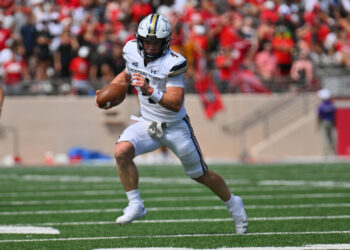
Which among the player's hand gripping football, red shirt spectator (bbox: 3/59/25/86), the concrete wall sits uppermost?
the player's hand gripping football

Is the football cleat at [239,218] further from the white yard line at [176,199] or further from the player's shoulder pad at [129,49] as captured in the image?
the white yard line at [176,199]

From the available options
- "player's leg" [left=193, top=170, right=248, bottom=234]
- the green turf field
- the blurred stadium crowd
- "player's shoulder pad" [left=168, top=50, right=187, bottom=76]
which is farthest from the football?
the blurred stadium crowd

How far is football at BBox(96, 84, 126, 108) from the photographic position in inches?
240

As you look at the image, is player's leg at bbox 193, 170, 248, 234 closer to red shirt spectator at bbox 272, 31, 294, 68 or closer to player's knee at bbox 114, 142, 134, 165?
player's knee at bbox 114, 142, 134, 165

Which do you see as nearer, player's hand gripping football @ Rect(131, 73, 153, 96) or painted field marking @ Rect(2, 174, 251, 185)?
player's hand gripping football @ Rect(131, 73, 153, 96)

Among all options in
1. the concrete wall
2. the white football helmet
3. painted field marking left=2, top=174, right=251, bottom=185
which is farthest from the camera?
the concrete wall

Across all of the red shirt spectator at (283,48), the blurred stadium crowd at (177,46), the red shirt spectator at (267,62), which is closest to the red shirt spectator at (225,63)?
the blurred stadium crowd at (177,46)

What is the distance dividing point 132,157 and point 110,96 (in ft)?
1.60

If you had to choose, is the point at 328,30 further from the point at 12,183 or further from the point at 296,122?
the point at 12,183

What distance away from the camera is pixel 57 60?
1816cm

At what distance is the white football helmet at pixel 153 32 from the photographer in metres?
6.02

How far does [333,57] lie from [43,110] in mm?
6698

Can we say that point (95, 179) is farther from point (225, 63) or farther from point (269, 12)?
point (269, 12)

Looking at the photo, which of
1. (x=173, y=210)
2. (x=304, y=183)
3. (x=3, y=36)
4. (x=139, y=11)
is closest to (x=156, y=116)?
(x=173, y=210)
